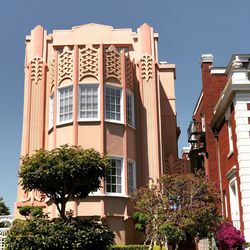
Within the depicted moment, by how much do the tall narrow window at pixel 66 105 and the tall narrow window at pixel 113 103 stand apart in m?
1.87

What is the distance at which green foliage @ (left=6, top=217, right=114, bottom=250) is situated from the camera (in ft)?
47.1

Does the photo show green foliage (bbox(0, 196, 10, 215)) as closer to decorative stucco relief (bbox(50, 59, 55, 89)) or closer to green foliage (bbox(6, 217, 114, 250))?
decorative stucco relief (bbox(50, 59, 55, 89))

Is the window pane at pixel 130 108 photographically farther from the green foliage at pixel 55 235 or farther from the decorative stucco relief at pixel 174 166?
the green foliage at pixel 55 235

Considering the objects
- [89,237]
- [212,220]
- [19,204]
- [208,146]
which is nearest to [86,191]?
[89,237]

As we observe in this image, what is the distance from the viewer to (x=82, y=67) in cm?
2473

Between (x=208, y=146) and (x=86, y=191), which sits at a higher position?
(x=208, y=146)

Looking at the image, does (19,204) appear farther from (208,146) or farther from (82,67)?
(208,146)

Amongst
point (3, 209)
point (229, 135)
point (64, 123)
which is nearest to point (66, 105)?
point (64, 123)

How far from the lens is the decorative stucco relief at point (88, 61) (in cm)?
2469

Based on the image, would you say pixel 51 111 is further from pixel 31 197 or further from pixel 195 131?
pixel 195 131

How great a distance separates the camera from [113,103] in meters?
24.9

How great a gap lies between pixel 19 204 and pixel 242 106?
40.8ft

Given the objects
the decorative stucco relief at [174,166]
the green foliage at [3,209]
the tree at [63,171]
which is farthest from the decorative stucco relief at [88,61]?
the green foliage at [3,209]

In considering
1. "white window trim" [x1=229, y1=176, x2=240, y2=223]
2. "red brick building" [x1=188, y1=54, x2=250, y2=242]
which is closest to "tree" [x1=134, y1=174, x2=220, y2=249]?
"white window trim" [x1=229, y1=176, x2=240, y2=223]
